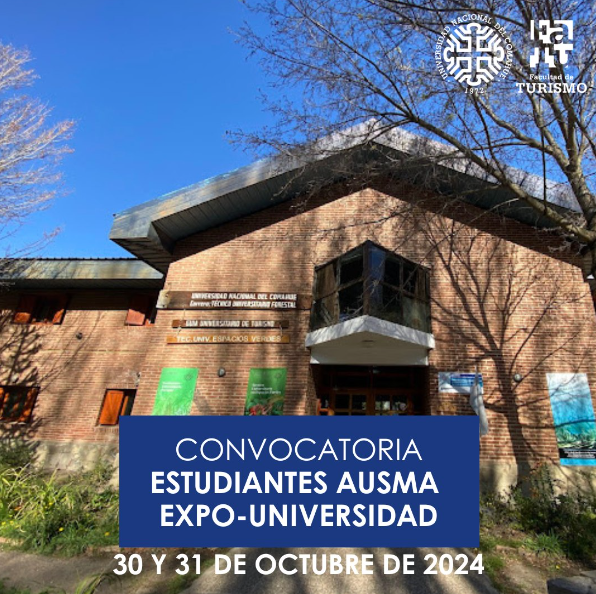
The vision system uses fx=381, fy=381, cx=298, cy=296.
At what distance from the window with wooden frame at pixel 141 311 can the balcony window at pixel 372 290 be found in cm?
560

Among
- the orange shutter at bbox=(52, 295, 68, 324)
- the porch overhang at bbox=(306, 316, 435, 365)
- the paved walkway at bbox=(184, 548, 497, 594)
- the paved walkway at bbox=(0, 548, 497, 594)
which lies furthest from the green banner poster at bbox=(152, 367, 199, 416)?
the orange shutter at bbox=(52, 295, 68, 324)

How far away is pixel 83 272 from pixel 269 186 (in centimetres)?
648

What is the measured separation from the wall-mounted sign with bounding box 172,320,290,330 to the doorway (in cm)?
141

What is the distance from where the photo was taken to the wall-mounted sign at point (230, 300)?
9680mm

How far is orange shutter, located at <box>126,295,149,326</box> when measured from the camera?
11.8 m

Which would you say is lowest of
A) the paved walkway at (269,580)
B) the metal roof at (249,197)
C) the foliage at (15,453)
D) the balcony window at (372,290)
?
the paved walkway at (269,580)

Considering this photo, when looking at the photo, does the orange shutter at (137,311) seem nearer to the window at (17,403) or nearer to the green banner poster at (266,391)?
the window at (17,403)

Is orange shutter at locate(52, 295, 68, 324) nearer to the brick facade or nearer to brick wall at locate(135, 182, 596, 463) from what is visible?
the brick facade

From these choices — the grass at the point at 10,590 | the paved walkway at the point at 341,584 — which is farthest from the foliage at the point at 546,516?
the grass at the point at 10,590

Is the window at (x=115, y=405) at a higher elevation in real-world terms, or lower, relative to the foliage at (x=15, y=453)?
higher

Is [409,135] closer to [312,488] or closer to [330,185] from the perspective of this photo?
[330,185]

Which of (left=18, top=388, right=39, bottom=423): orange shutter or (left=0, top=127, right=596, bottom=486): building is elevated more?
(left=0, top=127, right=596, bottom=486): building

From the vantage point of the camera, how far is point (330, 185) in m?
10.9

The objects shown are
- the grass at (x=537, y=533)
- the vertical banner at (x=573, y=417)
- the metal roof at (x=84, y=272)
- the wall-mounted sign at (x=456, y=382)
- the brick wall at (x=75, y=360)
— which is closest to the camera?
the grass at (x=537, y=533)
